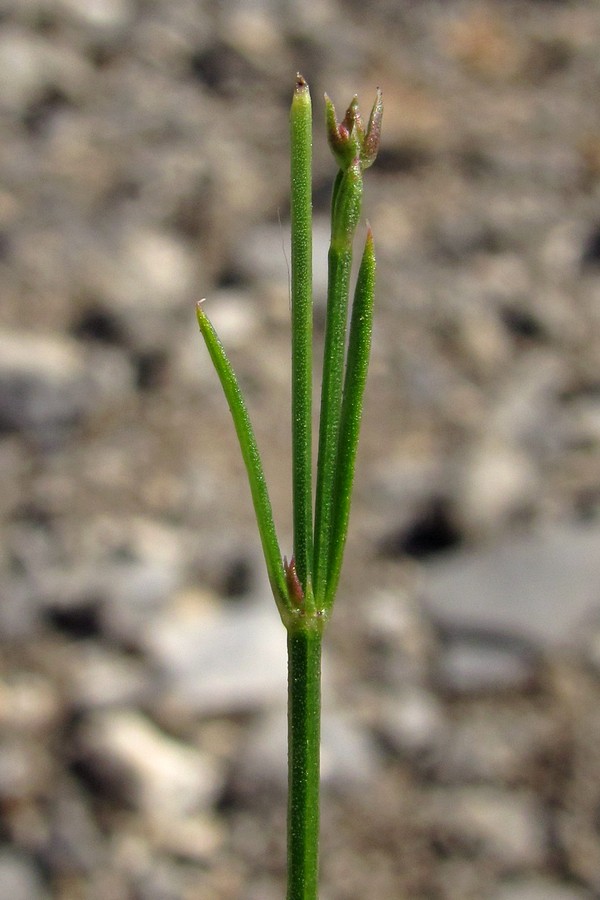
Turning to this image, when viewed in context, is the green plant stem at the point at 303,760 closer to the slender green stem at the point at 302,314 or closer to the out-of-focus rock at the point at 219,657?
the slender green stem at the point at 302,314

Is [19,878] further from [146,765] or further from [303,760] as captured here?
[303,760]

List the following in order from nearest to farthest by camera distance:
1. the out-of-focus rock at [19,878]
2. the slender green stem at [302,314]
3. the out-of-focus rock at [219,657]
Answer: the slender green stem at [302,314] → the out-of-focus rock at [19,878] → the out-of-focus rock at [219,657]

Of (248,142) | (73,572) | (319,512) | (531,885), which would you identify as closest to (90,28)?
(248,142)

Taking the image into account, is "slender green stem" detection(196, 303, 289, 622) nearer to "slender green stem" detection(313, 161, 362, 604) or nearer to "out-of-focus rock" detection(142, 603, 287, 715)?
"slender green stem" detection(313, 161, 362, 604)

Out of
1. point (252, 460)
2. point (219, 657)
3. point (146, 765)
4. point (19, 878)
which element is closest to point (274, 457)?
point (219, 657)

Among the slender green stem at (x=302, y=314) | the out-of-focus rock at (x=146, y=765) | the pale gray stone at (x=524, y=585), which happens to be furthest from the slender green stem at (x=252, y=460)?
the pale gray stone at (x=524, y=585)

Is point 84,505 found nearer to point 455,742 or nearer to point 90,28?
point 455,742
